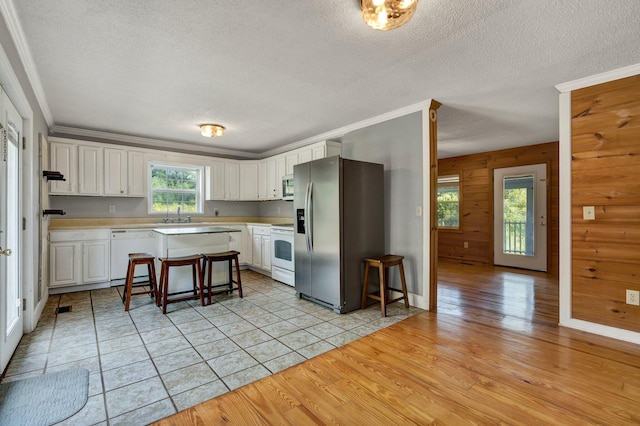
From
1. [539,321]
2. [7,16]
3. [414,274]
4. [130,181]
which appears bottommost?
[539,321]

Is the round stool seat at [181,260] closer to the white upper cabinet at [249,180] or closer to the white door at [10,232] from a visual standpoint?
the white door at [10,232]

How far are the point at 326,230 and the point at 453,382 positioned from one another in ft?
6.19

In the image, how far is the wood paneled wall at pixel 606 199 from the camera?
2.57m

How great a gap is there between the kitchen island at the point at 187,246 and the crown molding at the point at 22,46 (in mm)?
1790

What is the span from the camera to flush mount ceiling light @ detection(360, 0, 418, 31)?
1.67 m

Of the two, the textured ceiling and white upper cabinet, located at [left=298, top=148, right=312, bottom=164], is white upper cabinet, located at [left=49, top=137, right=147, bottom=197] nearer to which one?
the textured ceiling

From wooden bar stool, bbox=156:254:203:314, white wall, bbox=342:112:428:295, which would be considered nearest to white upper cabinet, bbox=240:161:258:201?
wooden bar stool, bbox=156:254:203:314

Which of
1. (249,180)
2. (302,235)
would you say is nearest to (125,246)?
(249,180)

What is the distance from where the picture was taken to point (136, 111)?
3654 millimetres

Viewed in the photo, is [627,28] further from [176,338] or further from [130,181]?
[130,181]

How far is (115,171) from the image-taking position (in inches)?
183

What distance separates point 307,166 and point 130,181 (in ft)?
10.0

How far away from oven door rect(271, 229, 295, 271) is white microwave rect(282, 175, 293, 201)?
71 centimetres

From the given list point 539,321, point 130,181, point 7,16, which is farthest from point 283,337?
point 130,181
